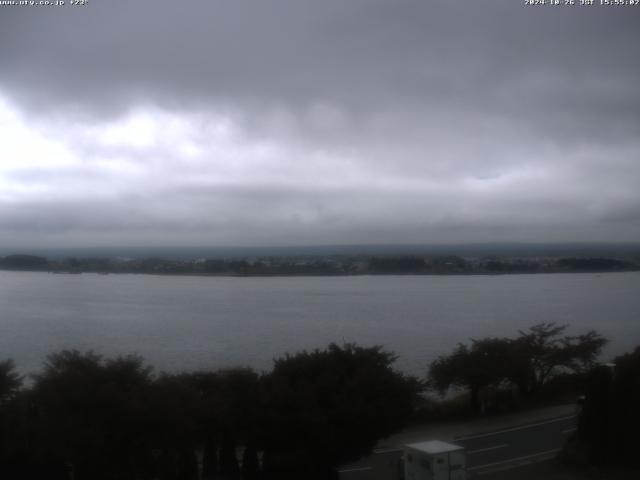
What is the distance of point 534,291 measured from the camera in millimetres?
53219

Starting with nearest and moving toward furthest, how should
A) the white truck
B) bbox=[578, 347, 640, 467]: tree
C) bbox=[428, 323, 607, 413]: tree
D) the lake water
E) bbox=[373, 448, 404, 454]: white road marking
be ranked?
1. the white truck
2. bbox=[578, 347, 640, 467]: tree
3. bbox=[373, 448, 404, 454]: white road marking
4. bbox=[428, 323, 607, 413]: tree
5. the lake water

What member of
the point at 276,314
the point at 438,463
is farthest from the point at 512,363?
the point at 276,314

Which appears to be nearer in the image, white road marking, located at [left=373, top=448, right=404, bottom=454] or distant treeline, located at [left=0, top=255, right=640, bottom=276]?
white road marking, located at [left=373, top=448, right=404, bottom=454]

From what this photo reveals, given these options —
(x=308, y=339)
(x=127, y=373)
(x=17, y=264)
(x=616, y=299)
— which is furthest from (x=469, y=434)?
(x=17, y=264)

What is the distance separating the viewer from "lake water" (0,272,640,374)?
24938 mm

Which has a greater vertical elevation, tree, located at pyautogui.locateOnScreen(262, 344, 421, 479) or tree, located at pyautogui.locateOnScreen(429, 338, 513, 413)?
tree, located at pyautogui.locateOnScreen(262, 344, 421, 479)

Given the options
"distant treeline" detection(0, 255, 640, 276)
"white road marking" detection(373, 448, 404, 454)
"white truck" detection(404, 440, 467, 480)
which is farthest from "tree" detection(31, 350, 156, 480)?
"distant treeline" detection(0, 255, 640, 276)

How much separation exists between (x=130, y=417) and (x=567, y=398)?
1271cm

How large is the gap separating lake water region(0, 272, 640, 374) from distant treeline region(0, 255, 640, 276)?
4.73 ft

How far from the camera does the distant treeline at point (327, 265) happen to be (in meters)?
50.1

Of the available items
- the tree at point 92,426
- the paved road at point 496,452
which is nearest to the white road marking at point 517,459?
the paved road at point 496,452

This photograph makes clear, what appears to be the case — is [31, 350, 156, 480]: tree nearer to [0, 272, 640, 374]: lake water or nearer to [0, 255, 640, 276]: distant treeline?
[0, 272, 640, 374]: lake water

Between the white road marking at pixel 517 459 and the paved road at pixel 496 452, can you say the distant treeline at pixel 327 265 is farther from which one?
the white road marking at pixel 517 459

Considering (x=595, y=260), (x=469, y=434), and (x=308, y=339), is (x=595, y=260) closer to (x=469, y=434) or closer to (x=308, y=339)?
(x=308, y=339)
